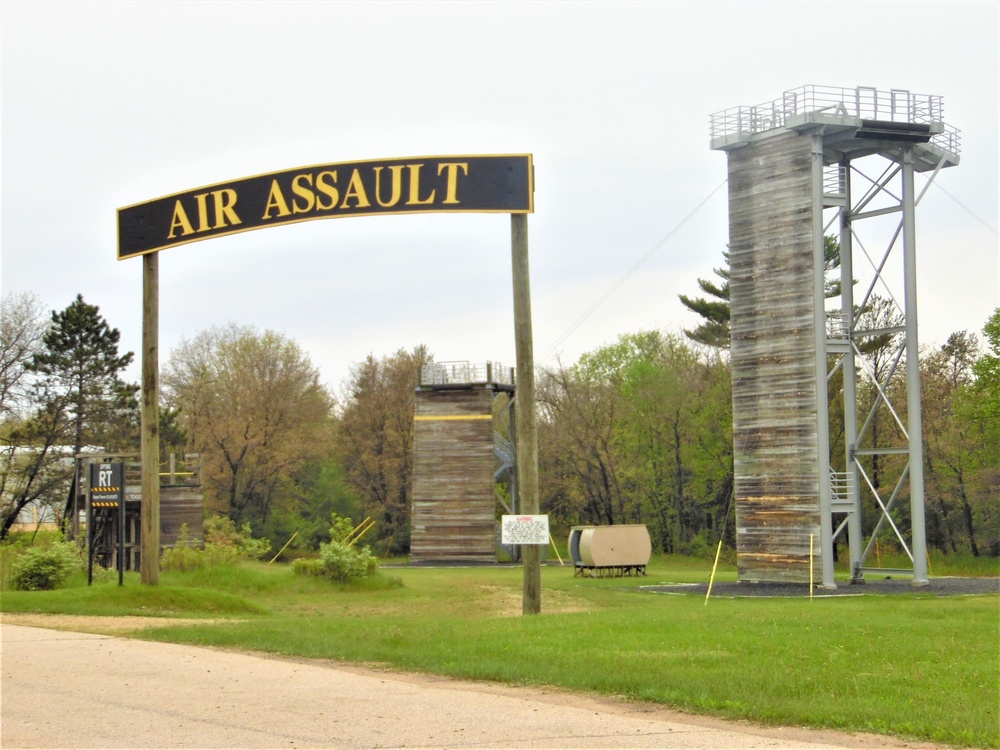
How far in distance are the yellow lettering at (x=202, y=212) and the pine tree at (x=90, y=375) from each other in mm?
34593

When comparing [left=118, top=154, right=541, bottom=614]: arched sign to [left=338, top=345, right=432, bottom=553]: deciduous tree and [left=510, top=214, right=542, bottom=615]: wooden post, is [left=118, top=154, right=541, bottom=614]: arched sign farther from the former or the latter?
[left=338, top=345, right=432, bottom=553]: deciduous tree

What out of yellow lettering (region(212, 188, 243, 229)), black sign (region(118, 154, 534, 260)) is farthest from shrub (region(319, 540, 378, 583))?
yellow lettering (region(212, 188, 243, 229))

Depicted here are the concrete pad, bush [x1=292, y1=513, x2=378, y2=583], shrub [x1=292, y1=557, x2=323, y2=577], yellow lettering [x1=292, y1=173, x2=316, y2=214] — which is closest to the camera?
the concrete pad

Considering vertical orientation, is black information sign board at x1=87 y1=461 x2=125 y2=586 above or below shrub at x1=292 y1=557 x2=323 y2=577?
above

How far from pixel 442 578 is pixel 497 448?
61.2 ft

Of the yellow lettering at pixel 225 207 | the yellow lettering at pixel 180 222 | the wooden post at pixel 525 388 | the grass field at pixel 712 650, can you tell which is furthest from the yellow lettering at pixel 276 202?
the grass field at pixel 712 650

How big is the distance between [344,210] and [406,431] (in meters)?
53.9

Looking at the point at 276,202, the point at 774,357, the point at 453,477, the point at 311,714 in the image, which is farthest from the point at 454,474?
the point at 311,714

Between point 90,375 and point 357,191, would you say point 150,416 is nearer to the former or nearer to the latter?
point 357,191

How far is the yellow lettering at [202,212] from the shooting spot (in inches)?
838

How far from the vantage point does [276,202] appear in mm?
20547

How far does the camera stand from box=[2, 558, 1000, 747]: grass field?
10.2 m

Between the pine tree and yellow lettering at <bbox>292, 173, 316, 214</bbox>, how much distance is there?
3638 cm

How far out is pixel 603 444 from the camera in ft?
227
